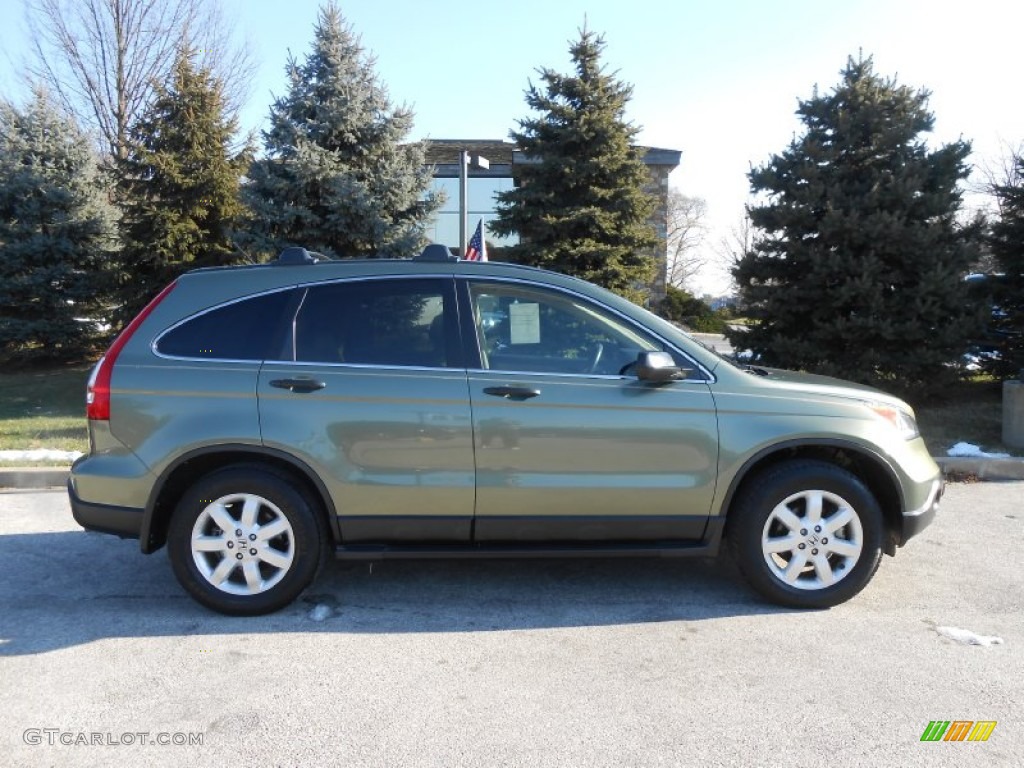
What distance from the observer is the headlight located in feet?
13.6

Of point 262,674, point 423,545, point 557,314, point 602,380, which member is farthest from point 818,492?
point 262,674

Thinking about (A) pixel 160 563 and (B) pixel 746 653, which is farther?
(A) pixel 160 563

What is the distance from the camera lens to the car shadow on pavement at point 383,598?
12.9ft

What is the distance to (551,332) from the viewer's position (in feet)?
13.6

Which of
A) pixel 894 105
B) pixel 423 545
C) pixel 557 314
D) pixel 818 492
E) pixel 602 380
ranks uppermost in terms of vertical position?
pixel 894 105

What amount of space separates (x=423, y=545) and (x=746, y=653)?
66.4 inches

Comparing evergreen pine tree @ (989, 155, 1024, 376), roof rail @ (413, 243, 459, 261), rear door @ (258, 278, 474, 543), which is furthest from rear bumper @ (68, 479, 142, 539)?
evergreen pine tree @ (989, 155, 1024, 376)

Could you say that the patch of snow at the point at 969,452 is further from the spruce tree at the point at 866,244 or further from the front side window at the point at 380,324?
the front side window at the point at 380,324

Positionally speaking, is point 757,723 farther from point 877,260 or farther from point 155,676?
point 877,260

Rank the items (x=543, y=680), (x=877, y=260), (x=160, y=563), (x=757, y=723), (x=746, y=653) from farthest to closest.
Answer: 1. (x=877, y=260)
2. (x=160, y=563)
3. (x=746, y=653)
4. (x=543, y=680)
5. (x=757, y=723)

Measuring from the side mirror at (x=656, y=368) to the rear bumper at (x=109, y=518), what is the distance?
8.75 feet

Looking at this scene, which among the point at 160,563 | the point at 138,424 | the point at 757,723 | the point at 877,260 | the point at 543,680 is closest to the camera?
the point at 757,723

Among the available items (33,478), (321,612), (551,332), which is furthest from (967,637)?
(33,478)

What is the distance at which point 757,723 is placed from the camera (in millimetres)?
3023
